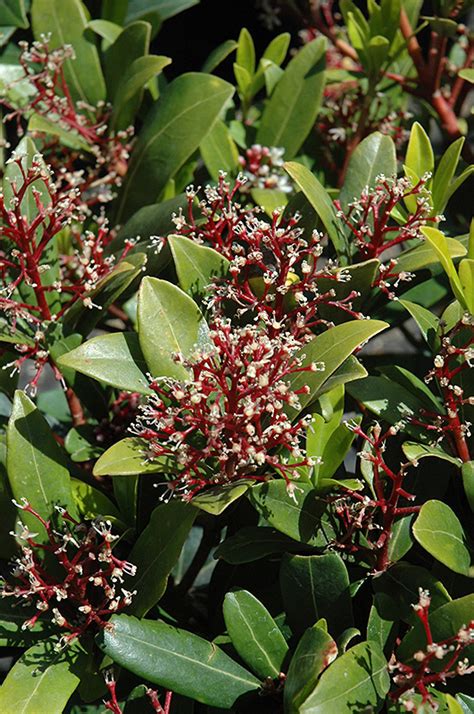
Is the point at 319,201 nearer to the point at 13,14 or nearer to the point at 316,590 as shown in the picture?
the point at 316,590

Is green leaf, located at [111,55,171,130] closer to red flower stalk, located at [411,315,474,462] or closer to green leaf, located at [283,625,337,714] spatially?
red flower stalk, located at [411,315,474,462]

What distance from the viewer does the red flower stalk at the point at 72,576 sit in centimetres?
111

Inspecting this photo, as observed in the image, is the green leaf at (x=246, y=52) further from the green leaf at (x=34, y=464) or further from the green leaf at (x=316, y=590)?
the green leaf at (x=316, y=590)

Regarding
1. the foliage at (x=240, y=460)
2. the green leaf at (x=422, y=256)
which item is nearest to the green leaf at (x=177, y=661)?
the foliage at (x=240, y=460)

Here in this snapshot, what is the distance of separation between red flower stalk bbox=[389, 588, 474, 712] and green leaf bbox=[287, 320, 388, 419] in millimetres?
266

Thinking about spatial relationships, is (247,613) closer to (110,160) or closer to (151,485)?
(151,485)

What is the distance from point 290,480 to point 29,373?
2294mm

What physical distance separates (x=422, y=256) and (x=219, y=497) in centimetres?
46

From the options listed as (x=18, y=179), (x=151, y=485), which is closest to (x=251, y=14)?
(x=18, y=179)

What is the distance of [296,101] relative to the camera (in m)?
1.71

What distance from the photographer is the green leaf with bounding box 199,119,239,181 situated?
1656 mm

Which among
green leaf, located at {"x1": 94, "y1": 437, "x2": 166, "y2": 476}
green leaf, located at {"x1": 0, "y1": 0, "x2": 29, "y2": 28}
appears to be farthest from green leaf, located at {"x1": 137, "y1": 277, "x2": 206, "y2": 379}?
green leaf, located at {"x1": 0, "y1": 0, "x2": 29, "y2": 28}

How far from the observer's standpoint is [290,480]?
113 centimetres

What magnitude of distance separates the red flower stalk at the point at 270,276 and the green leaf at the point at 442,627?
15.1 inches
